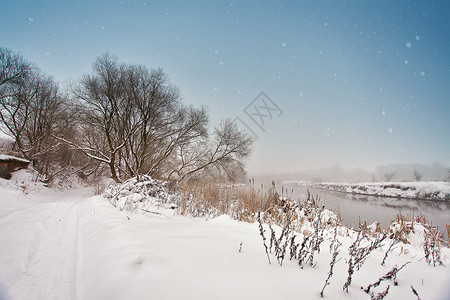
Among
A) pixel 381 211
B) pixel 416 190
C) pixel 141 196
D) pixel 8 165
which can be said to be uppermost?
pixel 8 165

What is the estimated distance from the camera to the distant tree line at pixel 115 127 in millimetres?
13117

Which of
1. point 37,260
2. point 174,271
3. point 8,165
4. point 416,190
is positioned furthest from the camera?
point 416,190

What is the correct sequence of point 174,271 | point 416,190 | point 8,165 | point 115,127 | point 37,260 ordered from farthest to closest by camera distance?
point 416,190
point 115,127
point 8,165
point 37,260
point 174,271

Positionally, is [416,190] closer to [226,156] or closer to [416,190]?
[416,190]

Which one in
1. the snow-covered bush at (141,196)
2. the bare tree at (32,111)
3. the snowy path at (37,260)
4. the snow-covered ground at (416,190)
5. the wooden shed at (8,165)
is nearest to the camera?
the snowy path at (37,260)

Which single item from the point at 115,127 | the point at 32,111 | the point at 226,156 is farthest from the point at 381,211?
the point at 32,111

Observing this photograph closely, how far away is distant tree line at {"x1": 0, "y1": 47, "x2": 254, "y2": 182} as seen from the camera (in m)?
13.1

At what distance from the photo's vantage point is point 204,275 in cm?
138

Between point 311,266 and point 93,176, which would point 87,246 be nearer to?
point 311,266

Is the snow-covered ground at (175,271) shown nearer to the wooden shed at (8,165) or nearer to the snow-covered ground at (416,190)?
the wooden shed at (8,165)

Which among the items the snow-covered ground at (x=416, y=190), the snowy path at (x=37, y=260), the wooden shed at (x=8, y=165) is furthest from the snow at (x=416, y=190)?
the wooden shed at (x=8, y=165)

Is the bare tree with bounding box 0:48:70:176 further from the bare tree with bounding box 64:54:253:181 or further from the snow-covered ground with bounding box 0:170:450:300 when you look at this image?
the snow-covered ground with bounding box 0:170:450:300

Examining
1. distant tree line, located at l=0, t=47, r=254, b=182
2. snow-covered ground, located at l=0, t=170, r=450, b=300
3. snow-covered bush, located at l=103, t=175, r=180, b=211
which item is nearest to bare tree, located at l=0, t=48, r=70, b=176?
distant tree line, located at l=0, t=47, r=254, b=182

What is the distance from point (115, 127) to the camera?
45.6 ft
